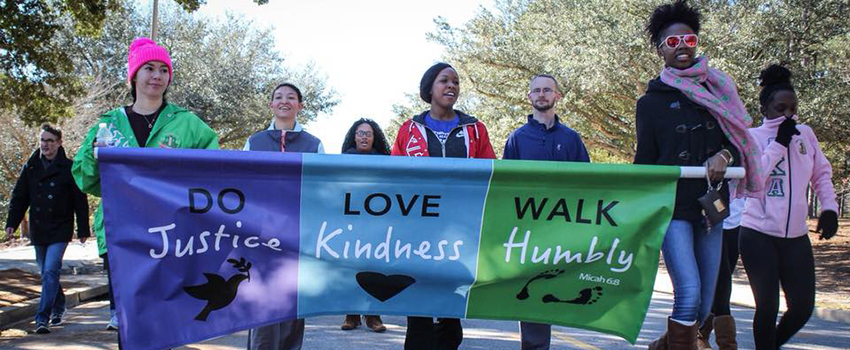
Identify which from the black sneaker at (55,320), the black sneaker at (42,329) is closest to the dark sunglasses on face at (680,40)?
the black sneaker at (42,329)

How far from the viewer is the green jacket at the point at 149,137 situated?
3887 mm

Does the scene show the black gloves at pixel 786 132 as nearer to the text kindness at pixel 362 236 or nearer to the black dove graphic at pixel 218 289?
the text kindness at pixel 362 236

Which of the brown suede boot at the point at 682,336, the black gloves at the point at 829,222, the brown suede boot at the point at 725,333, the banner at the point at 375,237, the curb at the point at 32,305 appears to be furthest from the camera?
the curb at the point at 32,305

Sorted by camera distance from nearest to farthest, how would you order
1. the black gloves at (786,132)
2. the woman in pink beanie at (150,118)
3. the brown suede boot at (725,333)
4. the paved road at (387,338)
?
1. the woman in pink beanie at (150,118)
2. the black gloves at (786,132)
3. the brown suede boot at (725,333)
4. the paved road at (387,338)

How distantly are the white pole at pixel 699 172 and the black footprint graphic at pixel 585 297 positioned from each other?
0.71 m

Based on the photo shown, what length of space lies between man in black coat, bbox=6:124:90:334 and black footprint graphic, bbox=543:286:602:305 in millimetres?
5678

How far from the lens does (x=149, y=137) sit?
4090 mm

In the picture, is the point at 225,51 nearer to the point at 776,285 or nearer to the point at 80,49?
the point at 80,49

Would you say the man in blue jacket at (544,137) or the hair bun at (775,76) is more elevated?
the hair bun at (775,76)

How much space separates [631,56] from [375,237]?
1654cm

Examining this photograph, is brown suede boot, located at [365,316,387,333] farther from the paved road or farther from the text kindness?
the text kindness

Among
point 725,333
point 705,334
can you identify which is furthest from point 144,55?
point 705,334

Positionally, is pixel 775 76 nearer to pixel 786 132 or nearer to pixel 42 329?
pixel 786 132

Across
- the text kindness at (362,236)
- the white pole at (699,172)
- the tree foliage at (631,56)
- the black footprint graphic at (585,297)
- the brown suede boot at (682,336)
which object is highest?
the tree foliage at (631,56)
